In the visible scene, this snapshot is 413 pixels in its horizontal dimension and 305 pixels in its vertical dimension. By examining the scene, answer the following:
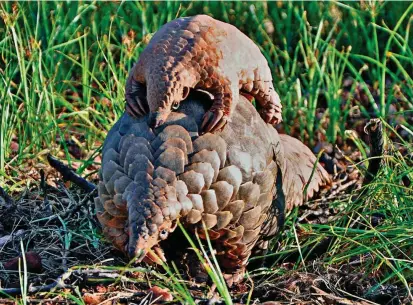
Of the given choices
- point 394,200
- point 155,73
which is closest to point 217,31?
point 155,73


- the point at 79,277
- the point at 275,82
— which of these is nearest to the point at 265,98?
the point at 79,277

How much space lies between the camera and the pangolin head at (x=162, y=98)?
2947 mm

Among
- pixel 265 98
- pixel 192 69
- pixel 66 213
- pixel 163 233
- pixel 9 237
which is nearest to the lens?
pixel 163 233

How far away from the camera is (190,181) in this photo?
297 centimetres

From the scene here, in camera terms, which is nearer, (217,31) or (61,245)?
(217,31)

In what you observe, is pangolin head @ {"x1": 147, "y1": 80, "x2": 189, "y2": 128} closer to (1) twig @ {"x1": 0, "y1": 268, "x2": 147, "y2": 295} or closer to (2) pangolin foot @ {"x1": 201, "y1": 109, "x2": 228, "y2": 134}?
(2) pangolin foot @ {"x1": 201, "y1": 109, "x2": 228, "y2": 134}

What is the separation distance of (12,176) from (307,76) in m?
1.93

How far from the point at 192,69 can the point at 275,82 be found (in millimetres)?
2221

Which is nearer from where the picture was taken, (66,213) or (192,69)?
(192,69)

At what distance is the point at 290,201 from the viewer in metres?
3.55

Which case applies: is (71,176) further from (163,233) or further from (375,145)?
(375,145)

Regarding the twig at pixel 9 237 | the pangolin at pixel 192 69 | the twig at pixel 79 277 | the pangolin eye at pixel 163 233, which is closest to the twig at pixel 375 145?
the pangolin at pixel 192 69

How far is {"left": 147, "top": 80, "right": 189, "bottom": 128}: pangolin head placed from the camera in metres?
2.95

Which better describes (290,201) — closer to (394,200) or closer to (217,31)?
(394,200)
